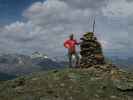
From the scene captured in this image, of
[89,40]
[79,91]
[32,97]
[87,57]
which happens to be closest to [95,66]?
[87,57]

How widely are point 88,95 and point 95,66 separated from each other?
8111mm

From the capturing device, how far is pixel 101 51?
1480 inches

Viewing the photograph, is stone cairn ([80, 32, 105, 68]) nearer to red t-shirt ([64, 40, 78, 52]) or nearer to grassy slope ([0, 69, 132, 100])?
red t-shirt ([64, 40, 78, 52])

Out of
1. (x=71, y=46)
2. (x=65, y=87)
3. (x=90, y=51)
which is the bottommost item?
(x=65, y=87)

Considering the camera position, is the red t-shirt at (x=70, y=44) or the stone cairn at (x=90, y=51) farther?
the red t-shirt at (x=70, y=44)

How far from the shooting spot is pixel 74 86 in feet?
94.6

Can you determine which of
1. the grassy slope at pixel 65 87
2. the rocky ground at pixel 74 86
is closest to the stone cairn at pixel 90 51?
the rocky ground at pixel 74 86

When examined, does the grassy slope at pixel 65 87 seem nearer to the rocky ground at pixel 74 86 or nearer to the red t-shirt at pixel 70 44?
the rocky ground at pixel 74 86

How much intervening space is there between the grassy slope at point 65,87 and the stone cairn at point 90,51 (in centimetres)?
301

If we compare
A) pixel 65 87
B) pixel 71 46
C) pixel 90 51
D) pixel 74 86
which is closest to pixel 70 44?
pixel 71 46

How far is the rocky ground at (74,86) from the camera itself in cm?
2689

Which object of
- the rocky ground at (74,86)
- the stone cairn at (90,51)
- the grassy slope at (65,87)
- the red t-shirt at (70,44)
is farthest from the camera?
the red t-shirt at (70,44)

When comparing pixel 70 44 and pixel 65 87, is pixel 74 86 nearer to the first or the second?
pixel 65 87

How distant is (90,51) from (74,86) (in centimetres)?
947
